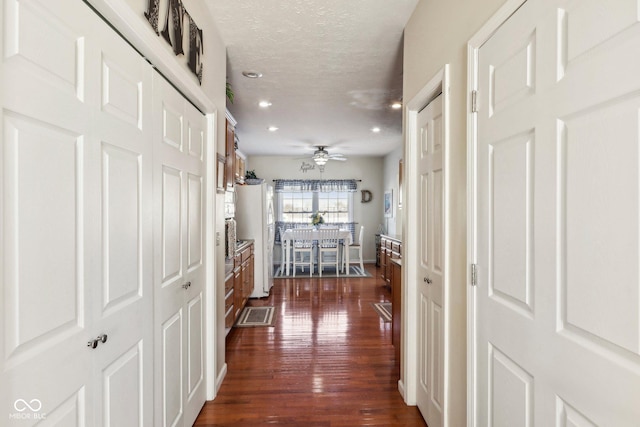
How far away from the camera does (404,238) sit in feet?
8.18

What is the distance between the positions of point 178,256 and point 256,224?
3582 mm

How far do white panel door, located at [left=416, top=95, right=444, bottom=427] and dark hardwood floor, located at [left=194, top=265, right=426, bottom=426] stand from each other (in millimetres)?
307

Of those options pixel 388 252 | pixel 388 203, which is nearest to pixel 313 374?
pixel 388 252

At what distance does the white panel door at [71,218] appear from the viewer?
0.83m

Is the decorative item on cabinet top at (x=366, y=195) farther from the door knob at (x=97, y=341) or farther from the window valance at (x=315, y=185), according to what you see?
the door knob at (x=97, y=341)

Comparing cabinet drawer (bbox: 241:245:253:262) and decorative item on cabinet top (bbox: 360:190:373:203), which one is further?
decorative item on cabinet top (bbox: 360:190:373:203)

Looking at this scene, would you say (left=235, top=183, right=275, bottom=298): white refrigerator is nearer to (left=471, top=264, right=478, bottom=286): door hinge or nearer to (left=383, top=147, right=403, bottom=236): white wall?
(left=383, top=147, right=403, bottom=236): white wall

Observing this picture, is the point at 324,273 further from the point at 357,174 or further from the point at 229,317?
the point at 229,317

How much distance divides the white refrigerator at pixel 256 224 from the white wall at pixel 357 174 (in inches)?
119

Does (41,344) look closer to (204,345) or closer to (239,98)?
(204,345)

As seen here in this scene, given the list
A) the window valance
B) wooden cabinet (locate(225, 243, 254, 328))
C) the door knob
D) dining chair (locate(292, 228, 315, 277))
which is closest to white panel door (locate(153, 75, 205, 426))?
the door knob

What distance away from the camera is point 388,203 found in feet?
26.5

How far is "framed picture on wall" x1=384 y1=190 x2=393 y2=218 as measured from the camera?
780cm

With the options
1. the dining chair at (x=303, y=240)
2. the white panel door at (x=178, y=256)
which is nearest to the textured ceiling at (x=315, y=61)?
the white panel door at (x=178, y=256)
